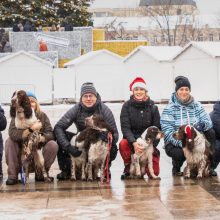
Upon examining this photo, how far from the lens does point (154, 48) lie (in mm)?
37281

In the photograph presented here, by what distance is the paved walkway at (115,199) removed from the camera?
852 cm

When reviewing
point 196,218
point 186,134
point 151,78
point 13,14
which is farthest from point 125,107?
point 13,14

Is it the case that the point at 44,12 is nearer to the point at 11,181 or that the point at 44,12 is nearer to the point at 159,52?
the point at 159,52

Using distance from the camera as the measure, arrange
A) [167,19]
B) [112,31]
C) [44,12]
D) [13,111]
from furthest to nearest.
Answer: [112,31]
[167,19]
[44,12]
[13,111]

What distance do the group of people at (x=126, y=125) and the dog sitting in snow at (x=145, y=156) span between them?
8 cm

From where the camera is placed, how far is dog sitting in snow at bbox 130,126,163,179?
36.6ft

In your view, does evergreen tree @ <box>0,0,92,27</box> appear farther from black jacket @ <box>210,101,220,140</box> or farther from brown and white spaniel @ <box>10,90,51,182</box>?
brown and white spaniel @ <box>10,90,51,182</box>

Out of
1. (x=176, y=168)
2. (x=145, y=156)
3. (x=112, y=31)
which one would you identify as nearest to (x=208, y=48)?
(x=176, y=168)

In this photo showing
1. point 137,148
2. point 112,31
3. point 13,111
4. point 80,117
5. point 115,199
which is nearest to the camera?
point 115,199

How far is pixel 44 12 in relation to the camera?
5241cm

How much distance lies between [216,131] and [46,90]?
2477 centimetres

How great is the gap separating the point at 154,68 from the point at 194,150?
80.3 feet

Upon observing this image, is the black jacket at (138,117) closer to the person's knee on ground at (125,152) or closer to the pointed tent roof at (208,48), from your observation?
the person's knee on ground at (125,152)

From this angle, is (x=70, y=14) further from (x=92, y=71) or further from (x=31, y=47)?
(x=92, y=71)
